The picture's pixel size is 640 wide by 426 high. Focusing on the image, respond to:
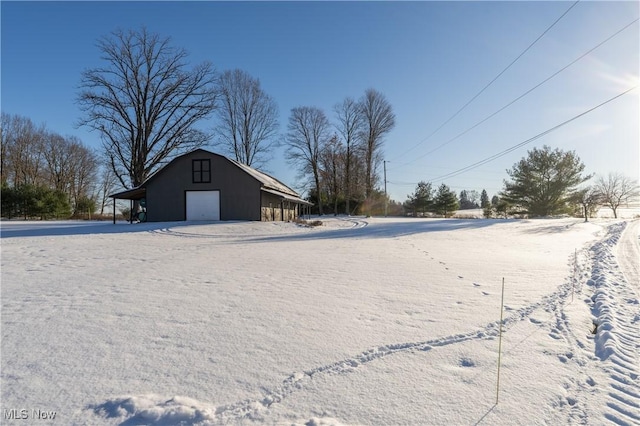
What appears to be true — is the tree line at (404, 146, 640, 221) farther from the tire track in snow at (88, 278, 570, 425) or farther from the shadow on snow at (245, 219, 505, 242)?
the tire track in snow at (88, 278, 570, 425)

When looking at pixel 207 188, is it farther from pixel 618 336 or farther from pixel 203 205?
pixel 618 336

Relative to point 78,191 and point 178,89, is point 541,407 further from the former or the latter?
point 78,191

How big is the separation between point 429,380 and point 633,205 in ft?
189

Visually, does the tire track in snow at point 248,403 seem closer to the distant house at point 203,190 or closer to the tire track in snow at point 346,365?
the tire track in snow at point 346,365

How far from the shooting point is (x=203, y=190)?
19.6m

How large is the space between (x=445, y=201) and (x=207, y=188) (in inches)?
1206

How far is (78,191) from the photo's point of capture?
37.5 meters

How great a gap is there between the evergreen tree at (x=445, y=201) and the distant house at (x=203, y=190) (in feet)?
90.0

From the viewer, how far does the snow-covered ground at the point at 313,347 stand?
208 centimetres

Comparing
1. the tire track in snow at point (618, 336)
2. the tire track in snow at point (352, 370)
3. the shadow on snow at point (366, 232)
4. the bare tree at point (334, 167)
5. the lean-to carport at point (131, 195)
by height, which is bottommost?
the tire track in snow at point (618, 336)

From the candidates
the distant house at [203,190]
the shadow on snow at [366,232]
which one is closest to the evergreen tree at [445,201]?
the shadow on snow at [366,232]

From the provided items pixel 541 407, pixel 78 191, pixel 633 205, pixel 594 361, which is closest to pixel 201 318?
pixel 541 407

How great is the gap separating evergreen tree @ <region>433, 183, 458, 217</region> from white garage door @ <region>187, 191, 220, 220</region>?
29.9 m

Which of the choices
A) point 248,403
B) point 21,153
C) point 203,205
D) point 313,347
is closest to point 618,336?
point 313,347
